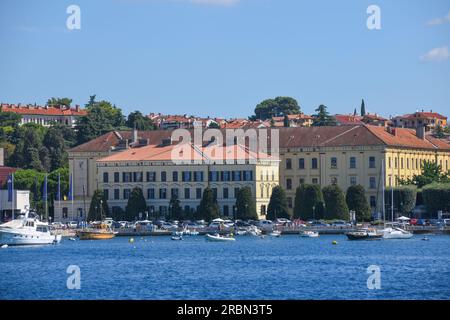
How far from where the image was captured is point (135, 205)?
140 meters

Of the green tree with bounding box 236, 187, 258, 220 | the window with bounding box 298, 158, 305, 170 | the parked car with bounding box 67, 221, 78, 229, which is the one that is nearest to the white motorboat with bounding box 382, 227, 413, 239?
the green tree with bounding box 236, 187, 258, 220

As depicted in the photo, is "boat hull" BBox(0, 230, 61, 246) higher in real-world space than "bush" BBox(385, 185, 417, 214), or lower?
lower

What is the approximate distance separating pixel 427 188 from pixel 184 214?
70.8 ft

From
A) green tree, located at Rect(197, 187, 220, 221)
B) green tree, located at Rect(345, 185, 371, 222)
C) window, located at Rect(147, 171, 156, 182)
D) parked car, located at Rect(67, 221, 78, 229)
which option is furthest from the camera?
window, located at Rect(147, 171, 156, 182)

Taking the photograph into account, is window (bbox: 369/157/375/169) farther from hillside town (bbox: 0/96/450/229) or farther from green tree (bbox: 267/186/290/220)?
green tree (bbox: 267/186/290/220)

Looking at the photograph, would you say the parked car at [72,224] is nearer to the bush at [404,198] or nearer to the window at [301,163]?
the window at [301,163]

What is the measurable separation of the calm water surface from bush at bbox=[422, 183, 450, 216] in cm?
1910

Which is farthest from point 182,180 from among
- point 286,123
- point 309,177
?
point 286,123

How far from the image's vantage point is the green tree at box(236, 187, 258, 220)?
13550 centimetres

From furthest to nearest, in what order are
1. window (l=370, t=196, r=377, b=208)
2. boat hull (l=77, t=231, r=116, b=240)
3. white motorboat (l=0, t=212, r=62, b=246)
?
window (l=370, t=196, r=377, b=208) < boat hull (l=77, t=231, r=116, b=240) < white motorboat (l=0, t=212, r=62, b=246)

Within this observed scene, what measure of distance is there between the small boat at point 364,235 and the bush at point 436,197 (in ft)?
57.5

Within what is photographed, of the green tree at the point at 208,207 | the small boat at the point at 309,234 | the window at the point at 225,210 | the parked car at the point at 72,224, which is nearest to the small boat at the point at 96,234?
the parked car at the point at 72,224

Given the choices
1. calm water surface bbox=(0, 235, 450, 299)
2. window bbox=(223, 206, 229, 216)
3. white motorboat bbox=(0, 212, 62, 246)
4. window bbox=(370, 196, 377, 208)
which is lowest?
calm water surface bbox=(0, 235, 450, 299)
